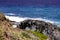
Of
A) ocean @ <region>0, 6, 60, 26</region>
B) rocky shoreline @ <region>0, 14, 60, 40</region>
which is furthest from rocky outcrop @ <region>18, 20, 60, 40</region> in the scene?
ocean @ <region>0, 6, 60, 26</region>

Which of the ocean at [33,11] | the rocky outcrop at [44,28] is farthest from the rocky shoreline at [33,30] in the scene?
the ocean at [33,11]

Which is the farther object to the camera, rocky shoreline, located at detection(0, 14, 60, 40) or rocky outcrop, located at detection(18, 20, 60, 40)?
rocky outcrop, located at detection(18, 20, 60, 40)

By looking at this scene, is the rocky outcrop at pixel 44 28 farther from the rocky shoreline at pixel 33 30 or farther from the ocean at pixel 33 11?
the ocean at pixel 33 11

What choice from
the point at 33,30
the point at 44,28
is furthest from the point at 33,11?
the point at 33,30

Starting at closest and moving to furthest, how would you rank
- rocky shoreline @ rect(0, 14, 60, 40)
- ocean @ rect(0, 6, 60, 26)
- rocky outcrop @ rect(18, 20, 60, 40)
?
rocky shoreline @ rect(0, 14, 60, 40) < rocky outcrop @ rect(18, 20, 60, 40) < ocean @ rect(0, 6, 60, 26)

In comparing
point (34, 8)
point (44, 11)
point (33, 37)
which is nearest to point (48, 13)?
point (44, 11)

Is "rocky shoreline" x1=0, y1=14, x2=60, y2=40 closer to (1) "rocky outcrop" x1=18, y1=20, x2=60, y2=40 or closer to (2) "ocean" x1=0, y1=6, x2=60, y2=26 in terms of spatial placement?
(1) "rocky outcrop" x1=18, y1=20, x2=60, y2=40

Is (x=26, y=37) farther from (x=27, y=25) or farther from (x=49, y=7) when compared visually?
(x=49, y=7)

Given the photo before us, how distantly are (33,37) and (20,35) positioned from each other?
1.63m

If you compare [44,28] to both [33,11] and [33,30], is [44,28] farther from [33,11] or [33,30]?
[33,11]

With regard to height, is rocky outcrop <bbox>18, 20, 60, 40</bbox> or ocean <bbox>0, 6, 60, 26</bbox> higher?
rocky outcrop <bbox>18, 20, 60, 40</bbox>

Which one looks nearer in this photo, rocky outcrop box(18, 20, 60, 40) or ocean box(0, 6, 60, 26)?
rocky outcrop box(18, 20, 60, 40)

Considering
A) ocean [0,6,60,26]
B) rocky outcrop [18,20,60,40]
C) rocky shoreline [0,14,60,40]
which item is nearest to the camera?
rocky shoreline [0,14,60,40]

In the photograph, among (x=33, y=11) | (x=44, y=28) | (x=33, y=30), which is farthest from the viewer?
(x=33, y=11)
